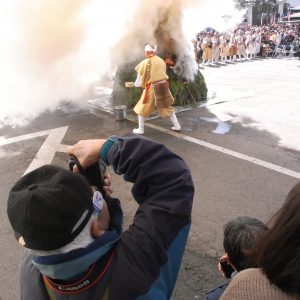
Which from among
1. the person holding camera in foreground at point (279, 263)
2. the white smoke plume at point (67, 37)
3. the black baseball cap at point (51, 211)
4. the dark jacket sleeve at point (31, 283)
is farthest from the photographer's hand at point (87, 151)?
the white smoke plume at point (67, 37)

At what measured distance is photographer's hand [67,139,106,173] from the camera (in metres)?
1.46

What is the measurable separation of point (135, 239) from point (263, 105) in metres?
8.97

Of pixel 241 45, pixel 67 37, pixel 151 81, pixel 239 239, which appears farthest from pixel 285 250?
pixel 241 45

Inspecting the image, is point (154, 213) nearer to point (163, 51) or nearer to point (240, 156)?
point (240, 156)

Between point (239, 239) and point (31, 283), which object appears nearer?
point (31, 283)

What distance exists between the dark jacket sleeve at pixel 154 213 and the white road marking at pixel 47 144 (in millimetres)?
4520

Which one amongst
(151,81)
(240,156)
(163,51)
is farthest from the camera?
(163,51)

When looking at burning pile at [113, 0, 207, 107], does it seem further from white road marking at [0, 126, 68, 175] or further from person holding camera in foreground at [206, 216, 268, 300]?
person holding camera in foreground at [206, 216, 268, 300]

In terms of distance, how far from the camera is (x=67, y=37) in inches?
368

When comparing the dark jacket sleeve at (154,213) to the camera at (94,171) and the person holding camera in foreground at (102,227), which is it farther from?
the camera at (94,171)

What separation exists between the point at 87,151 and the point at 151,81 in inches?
234

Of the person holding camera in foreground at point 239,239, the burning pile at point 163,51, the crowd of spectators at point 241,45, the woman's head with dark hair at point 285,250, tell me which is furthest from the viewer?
the crowd of spectators at point 241,45

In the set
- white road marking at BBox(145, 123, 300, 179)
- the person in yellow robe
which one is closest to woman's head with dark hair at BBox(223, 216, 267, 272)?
white road marking at BBox(145, 123, 300, 179)

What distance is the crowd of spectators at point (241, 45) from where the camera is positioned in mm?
19875
